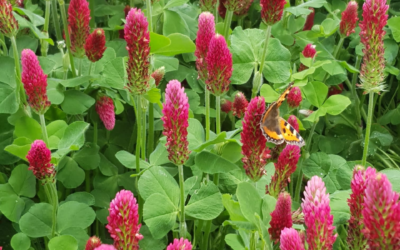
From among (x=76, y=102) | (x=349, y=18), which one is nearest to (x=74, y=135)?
→ (x=76, y=102)

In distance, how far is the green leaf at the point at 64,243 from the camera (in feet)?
3.48

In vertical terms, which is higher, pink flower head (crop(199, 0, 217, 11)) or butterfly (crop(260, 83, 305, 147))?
pink flower head (crop(199, 0, 217, 11))

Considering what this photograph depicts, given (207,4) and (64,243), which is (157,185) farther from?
(207,4)

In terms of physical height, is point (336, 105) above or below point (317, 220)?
below

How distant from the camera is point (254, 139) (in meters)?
1.05

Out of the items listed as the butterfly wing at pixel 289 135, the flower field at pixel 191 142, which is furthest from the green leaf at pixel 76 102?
the butterfly wing at pixel 289 135

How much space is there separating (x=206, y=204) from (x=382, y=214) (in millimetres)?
559

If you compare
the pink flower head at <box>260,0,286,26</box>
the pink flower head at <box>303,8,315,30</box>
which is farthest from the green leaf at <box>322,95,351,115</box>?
→ the pink flower head at <box>303,8,315,30</box>

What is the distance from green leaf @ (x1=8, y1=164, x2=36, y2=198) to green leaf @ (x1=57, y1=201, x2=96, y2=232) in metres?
0.15

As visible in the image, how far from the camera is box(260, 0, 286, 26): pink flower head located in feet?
4.16

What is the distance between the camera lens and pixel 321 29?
1874mm

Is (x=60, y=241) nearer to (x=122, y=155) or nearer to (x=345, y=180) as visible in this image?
(x=122, y=155)

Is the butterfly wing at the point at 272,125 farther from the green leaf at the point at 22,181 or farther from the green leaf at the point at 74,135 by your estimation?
the green leaf at the point at 22,181

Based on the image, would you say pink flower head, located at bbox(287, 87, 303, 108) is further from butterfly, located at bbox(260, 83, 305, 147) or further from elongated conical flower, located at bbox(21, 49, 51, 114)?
elongated conical flower, located at bbox(21, 49, 51, 114)
